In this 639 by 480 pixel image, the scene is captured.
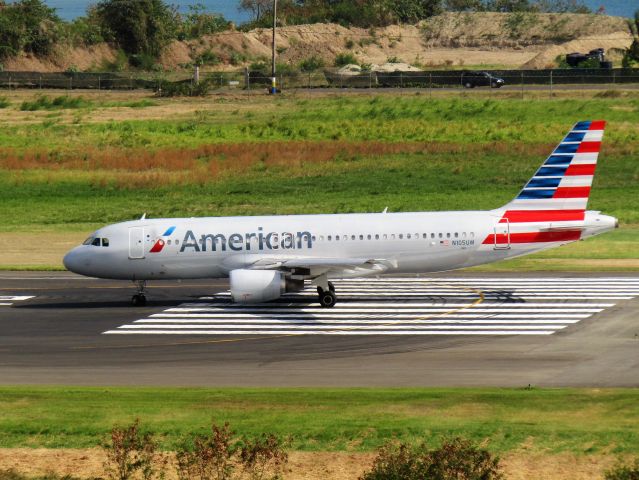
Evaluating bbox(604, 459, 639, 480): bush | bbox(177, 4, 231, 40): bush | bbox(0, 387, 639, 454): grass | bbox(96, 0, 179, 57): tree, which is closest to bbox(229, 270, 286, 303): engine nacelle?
bbox(0, 387, 639, 454): grass

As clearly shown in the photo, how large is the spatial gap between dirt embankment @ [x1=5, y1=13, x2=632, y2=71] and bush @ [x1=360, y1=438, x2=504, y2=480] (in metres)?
125

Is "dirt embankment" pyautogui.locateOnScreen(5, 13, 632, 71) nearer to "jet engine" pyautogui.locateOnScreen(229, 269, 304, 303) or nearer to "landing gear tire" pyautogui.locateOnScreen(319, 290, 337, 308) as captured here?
"landing gear tire" pyautogui.locateOnScreen(319, 290, 337, 308)

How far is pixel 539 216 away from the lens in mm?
46250

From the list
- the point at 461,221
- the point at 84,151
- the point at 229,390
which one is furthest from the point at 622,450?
the point at 84,151

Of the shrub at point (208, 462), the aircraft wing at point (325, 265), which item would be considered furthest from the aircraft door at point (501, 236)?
the shrub at point (208, 462)

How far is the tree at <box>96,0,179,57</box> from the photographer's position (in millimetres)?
151500

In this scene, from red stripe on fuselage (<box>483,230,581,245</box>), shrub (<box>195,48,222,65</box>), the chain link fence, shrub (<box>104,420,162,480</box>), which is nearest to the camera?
shrub (<box>104,420,162,480</box>)

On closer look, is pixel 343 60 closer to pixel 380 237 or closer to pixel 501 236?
A: pixel 380 237

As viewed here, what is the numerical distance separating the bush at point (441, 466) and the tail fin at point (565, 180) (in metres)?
24.2

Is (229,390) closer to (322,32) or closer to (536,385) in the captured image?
(536,385)

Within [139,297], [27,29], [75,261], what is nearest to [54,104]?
[27,29]

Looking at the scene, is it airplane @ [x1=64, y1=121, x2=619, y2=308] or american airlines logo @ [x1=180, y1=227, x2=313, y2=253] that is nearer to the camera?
airplane @ [x1=64, y1=121, x2=619, y2=308]

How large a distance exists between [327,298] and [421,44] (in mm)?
126476

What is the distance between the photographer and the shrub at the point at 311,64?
147m
